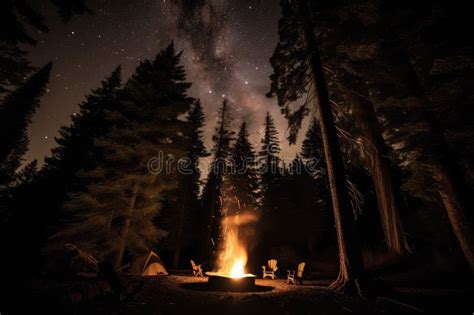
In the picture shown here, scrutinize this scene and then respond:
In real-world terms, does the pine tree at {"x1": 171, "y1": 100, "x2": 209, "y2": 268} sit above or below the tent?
above

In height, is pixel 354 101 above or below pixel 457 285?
above

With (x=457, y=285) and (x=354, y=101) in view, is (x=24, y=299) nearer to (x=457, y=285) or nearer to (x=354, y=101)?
(x=457, y=285)

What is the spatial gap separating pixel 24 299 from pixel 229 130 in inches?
945

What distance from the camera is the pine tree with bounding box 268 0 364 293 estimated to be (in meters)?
6.79

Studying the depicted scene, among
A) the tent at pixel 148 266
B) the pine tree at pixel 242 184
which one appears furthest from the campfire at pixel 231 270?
the pine tree at pixel 242 184

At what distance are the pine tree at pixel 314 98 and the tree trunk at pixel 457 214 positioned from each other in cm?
341

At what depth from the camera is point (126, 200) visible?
36.9ft

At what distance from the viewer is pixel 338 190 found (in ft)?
24.5

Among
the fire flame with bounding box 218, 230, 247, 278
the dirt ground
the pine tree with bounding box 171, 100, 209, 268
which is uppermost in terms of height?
the pine tree with bounding box 171, 100, 209, 268

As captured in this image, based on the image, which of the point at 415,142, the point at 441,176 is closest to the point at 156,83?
the point at 415,142

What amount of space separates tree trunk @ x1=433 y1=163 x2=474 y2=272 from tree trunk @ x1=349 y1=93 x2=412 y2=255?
7.78ft

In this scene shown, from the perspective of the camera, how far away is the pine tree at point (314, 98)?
6.79 metres

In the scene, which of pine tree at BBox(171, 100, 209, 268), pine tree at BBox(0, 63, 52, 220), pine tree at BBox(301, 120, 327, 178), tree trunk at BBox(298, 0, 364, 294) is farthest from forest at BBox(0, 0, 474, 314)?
pine tree at BBox(301, 120, 327, 178)

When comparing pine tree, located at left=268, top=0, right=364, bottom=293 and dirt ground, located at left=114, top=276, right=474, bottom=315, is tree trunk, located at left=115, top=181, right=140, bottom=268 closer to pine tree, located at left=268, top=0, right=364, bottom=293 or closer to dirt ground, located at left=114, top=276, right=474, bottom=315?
dirt ground, located at left=114, top=276, right=474, bottom=315
